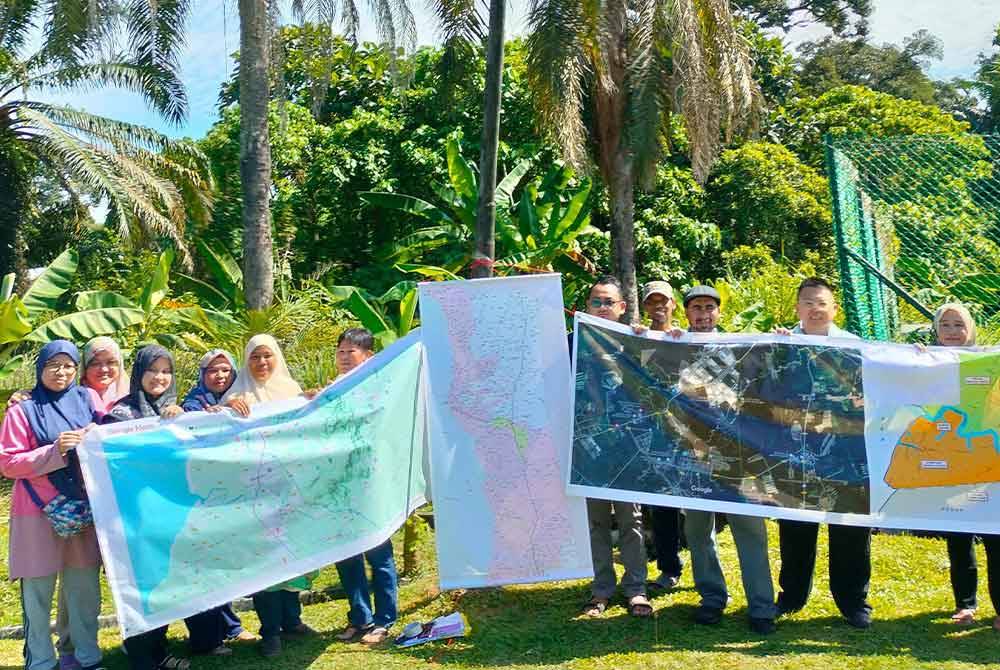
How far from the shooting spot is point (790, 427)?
530cm

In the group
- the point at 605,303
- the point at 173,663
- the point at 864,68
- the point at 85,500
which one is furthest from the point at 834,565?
the point at 864,68

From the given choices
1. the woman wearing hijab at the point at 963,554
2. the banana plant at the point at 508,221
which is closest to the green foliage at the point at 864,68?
the banana plant at the point at 508,221

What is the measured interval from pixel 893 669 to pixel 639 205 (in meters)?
13.1

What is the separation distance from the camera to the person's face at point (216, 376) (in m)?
5.14

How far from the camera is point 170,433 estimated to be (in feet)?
15.2

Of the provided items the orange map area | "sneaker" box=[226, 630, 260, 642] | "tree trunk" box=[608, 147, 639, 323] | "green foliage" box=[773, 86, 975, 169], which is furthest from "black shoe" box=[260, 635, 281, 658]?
"green foliage" box=[773, 86, 975, 169]

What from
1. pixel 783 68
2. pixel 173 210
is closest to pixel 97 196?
pixel 173 210

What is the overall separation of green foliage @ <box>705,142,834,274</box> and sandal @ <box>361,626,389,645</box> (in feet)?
47.1

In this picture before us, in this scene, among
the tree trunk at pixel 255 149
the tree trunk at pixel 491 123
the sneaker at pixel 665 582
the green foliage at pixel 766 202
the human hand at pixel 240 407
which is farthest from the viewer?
the green foliage at pixel 766 202

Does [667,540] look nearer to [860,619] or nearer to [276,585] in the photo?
[860,619]

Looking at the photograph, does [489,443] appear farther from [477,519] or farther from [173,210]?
[173,210]

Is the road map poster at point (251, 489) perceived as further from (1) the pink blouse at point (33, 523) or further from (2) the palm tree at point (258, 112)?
(2) the palm tree at point (258, 112)

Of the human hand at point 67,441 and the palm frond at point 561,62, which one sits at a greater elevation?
the palm frond at point 561,62

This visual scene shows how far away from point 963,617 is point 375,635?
124 inches
